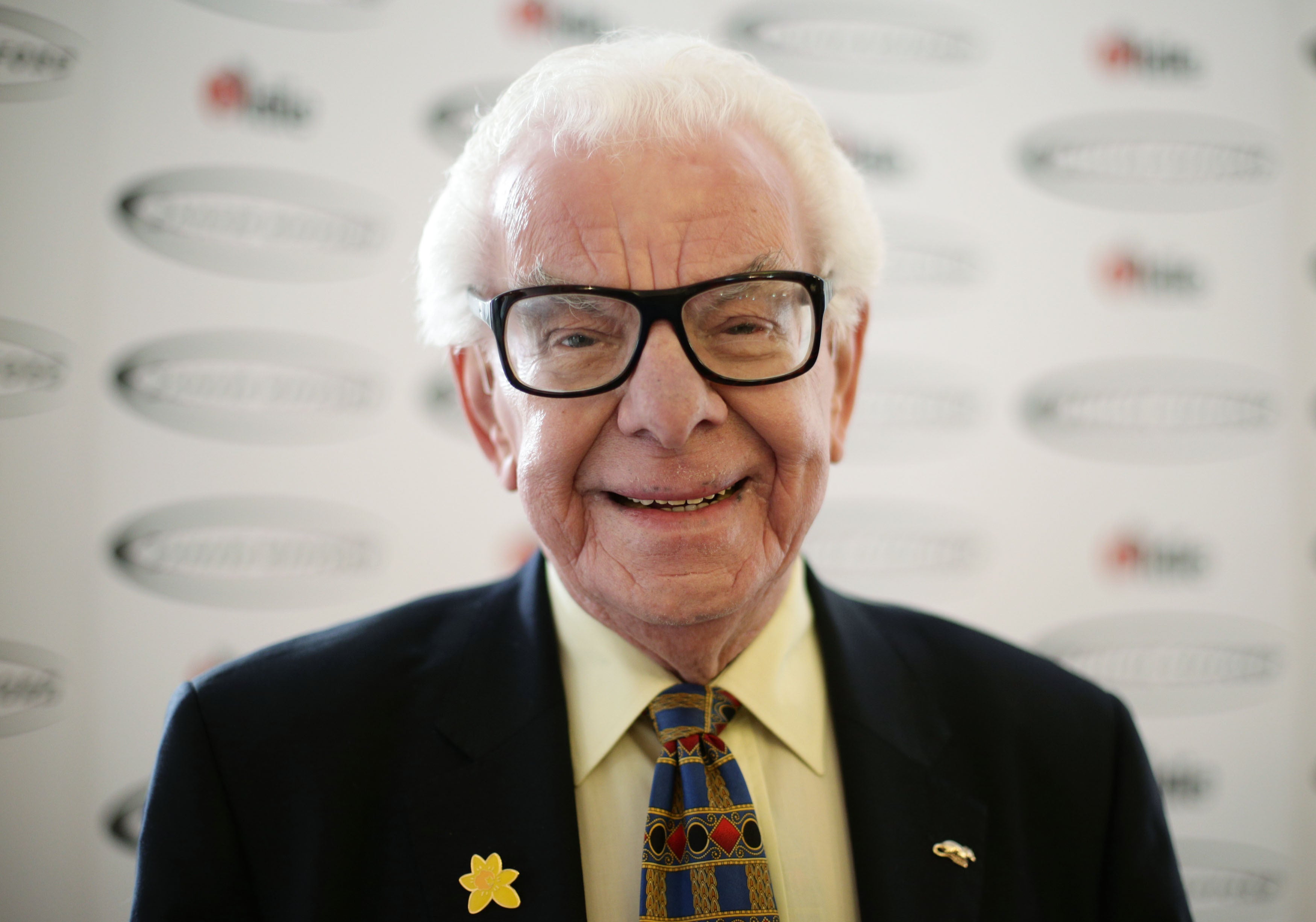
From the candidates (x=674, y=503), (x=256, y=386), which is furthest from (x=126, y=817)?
(x=674, y=503)

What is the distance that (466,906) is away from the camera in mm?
940

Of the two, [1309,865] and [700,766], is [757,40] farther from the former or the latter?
[1309,865]

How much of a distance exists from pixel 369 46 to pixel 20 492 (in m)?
1.39

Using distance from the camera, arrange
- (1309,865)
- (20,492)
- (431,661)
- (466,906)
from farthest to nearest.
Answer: (1309,865) → (20,492) → (431,661) → (466,906)

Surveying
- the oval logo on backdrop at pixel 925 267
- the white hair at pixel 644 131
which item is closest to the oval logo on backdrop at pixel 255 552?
the white hair at pixel 644 131

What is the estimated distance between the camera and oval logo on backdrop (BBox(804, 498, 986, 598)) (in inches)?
86.4

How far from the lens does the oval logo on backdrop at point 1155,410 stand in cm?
229

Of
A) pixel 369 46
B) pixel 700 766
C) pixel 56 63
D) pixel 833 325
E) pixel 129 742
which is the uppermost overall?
pixel 369 46

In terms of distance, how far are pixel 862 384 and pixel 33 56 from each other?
2.27m

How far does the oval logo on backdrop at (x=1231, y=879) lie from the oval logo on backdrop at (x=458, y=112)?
3034mm

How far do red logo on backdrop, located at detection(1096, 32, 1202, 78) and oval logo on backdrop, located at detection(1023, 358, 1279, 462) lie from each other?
925 millimetres

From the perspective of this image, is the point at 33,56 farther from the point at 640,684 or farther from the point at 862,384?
the point at 862,384

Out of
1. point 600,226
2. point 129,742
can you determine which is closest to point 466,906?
point 600,226

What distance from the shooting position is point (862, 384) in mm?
2168
